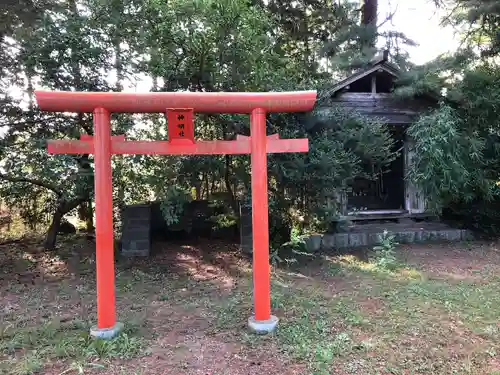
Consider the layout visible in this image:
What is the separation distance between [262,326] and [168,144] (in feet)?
6.69

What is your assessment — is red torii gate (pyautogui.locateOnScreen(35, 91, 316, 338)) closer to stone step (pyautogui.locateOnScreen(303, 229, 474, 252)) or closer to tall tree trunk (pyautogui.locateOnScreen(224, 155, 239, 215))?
tall tree trunk (pyautogui.locateOnScreen(224, 155, 239, 215))

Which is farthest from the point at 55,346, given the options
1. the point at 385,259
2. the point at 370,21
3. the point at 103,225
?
the point at 370,21

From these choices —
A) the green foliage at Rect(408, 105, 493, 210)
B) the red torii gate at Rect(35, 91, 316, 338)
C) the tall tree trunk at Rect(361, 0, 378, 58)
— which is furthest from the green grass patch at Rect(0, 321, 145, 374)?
the tall tree trunk at Rect(361, 0, 378, 58)

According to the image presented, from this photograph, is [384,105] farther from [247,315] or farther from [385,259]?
[247,315]

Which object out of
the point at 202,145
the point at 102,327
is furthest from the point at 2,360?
the point at 202,145

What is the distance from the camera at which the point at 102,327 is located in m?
3.70

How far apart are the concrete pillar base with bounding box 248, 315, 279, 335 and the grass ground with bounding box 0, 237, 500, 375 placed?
99 mm

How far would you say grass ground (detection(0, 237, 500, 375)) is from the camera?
324 cm

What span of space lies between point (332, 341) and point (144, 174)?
394cm

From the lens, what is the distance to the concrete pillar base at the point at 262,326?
3.77m

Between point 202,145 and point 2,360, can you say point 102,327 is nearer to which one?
point 2,360

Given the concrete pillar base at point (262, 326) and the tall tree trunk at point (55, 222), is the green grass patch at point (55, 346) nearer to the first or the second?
the concrete pillar base at point (262, 326)

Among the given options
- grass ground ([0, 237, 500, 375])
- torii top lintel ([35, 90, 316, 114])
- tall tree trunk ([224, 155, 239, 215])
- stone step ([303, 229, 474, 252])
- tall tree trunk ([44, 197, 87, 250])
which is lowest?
grass ground ([0, 237, 500, 375])

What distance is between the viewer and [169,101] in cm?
378
